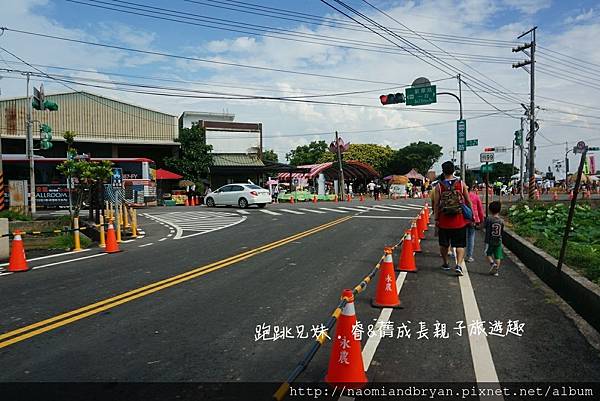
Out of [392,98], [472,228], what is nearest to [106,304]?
[472,228]

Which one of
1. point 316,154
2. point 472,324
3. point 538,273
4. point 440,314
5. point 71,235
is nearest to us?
point 472,324

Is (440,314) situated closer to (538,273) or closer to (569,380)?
(569,380)

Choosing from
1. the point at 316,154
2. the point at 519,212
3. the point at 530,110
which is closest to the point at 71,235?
the point at 519,212

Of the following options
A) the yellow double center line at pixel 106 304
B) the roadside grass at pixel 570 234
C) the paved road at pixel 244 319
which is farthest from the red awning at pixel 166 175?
the yellow double center line at pixel 106 304

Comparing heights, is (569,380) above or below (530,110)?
below

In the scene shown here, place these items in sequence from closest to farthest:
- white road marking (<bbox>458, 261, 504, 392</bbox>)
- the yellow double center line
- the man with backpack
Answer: white road marking (<bbox>458, 261, 504, 392</bbox>)
the yellow double center line
the man with backpack

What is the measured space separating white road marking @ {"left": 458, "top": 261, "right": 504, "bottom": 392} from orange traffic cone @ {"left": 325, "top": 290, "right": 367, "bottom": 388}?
1110 millimetres

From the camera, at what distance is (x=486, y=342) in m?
4.96

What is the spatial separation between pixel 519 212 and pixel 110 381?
1763 centimetres

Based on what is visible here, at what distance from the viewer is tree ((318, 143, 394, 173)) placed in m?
73.7

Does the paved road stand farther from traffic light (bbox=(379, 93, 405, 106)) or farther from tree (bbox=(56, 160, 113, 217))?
traffic light (bbox=(379, 93, 405, 106))

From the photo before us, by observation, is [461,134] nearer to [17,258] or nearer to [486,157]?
[486,157]

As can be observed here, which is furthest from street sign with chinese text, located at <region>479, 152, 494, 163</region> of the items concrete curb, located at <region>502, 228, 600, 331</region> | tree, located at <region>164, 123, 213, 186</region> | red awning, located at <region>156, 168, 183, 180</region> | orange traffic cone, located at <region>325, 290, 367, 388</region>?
tree, located at <region>164, 123, 213, 186</region>

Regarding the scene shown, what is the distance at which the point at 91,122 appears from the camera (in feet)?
131
